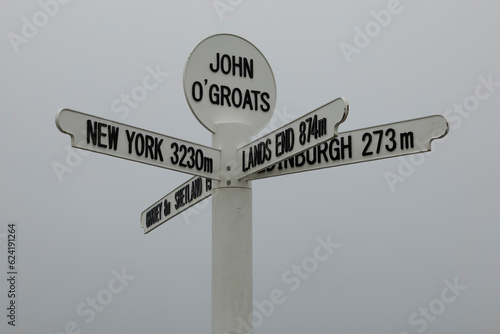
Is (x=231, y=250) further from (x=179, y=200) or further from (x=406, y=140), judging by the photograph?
(x=406, y=140)

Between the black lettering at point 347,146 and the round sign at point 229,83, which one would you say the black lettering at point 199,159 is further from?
the black lettering at point 347,146

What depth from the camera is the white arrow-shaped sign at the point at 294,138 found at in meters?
2.96

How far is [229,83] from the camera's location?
12.3 feet

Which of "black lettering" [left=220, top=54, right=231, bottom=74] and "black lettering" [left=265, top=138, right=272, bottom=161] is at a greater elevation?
"black lettering" [left=220, top=54, right=231, bottom=74]

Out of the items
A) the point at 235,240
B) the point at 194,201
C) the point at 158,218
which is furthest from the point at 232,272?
the point at 158,218

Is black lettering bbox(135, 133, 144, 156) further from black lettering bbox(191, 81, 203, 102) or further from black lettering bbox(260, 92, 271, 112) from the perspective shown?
black lettering bbox(260, 92, 271, 112)

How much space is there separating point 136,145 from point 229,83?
79 cm

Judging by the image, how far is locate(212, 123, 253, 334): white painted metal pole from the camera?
349cm

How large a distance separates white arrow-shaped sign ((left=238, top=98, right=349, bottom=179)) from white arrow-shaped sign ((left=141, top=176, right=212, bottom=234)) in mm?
319

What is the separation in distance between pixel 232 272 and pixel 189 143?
28.7 inches

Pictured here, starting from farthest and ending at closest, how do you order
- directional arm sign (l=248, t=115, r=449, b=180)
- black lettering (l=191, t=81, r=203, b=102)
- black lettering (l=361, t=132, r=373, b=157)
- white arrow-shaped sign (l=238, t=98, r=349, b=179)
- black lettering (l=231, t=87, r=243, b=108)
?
black lettering (l=231, t=87, r=243, b=108)
black lettering (l=191, t=81, r=203, b=102)
black lettering (l=361, t=132, r=373, b=157)
directional arm sign (l=248, t=115, r=449, b=180)
white arrow-shaped sign (l=238, t=98, r=349, b=179)

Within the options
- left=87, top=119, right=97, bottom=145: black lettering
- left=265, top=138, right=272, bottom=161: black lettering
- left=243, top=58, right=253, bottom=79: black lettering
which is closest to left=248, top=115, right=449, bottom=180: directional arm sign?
left=265, top=138, right=272, bottom=161: black lettering

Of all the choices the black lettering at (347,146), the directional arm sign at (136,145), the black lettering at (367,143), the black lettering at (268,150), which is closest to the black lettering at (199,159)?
the directional arm sign at (136,145)

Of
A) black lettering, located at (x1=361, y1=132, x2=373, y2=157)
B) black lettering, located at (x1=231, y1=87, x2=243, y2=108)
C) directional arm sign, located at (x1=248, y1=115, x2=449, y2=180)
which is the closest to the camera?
directional arm sign, located at (x1=248, y1=115, x2=449, y2=180)
